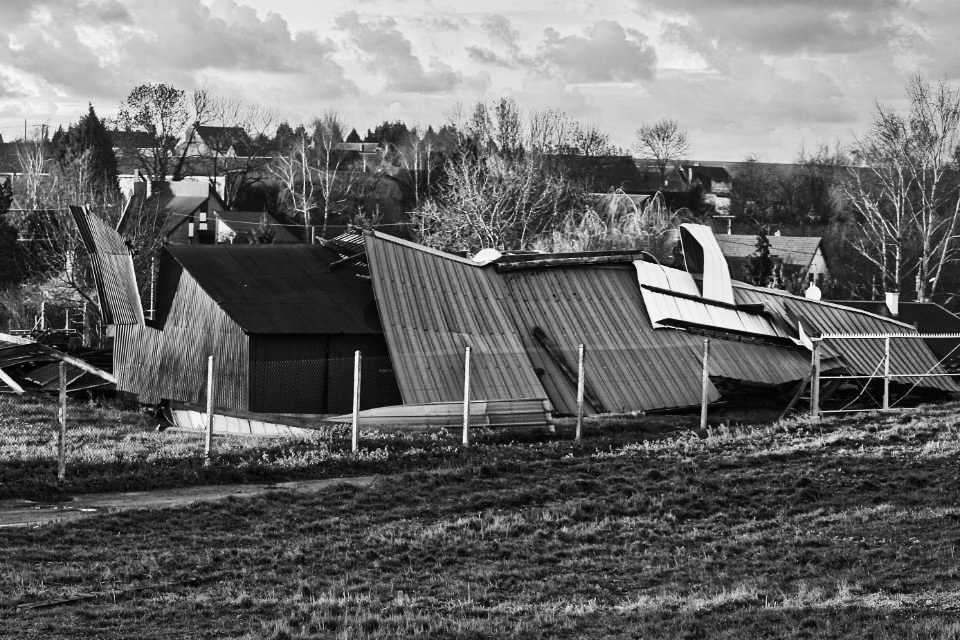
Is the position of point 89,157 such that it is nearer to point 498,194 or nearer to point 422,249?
point 498,194

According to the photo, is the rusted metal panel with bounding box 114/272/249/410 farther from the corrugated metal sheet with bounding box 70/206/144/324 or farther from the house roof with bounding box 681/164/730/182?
the house roof with bounding box 681/164/730/182

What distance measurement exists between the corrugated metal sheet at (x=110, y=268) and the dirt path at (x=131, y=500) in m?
13.2

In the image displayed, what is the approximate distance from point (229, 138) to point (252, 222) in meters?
29.0

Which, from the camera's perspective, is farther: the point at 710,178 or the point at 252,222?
the point at 710,178

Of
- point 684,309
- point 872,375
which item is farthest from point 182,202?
point 872,375

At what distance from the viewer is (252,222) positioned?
79.3 metres

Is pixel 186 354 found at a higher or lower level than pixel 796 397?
higher

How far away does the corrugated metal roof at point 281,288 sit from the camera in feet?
77.4

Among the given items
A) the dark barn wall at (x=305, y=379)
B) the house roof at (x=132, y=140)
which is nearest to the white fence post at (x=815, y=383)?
the dark barn wall at (x=305, y=379)

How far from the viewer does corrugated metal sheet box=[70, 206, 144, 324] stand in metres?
27.9

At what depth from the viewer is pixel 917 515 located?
45.7 feet

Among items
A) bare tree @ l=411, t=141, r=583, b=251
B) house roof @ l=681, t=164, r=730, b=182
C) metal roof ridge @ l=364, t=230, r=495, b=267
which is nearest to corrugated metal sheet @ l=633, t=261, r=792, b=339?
metal roof ridge @ l=364, t=230, r=495, b=267

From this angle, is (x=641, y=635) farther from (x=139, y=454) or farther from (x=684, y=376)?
(x=684, y=376)

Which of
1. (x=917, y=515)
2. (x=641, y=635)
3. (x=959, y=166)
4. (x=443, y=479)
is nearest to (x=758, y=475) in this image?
(x=917, y=515)
